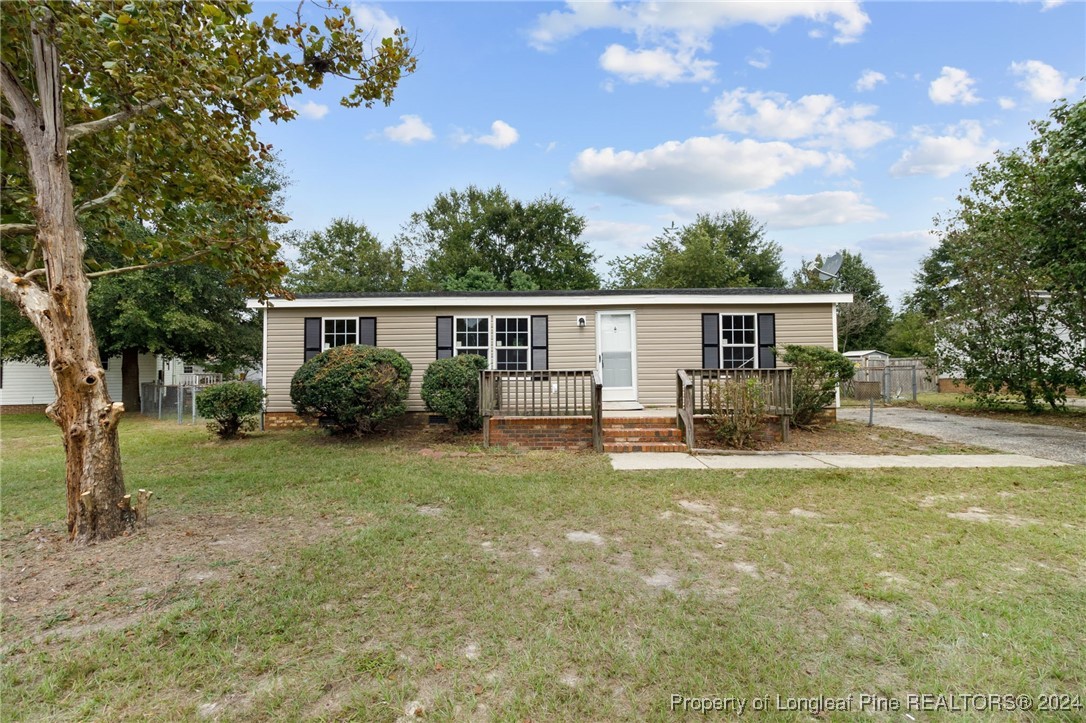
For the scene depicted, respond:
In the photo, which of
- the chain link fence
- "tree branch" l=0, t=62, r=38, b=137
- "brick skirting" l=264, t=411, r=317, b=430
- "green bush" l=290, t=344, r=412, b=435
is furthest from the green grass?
the chain link fence

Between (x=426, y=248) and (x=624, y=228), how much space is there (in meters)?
12.9

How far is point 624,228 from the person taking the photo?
3108 centimetres

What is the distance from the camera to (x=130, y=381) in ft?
53.6

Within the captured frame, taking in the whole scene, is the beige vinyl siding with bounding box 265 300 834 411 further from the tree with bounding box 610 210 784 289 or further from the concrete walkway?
the tree with bounding box 610 210 784 289

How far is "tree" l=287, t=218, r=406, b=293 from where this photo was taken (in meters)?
27.2

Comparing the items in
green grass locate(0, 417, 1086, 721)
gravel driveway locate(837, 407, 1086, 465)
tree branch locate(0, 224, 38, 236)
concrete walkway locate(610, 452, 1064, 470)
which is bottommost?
gravel driveway locate(837, 407, 1086, 465)

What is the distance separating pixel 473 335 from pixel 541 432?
3138 mm

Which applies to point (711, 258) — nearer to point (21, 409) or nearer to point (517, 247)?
point (517, 247)

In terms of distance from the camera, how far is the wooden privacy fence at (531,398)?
7.83m

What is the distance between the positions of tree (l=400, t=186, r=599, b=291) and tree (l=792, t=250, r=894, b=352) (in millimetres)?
15837

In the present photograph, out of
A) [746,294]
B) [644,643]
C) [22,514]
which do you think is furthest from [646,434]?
[22,514]

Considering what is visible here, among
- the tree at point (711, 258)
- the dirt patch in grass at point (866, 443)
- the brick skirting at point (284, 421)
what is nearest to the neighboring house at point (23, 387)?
the brick skirting at point (284, 421)

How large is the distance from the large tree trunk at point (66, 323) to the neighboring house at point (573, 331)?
6.03 m

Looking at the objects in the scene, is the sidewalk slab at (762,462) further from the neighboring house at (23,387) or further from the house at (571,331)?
the neighboring house at (23,387)
